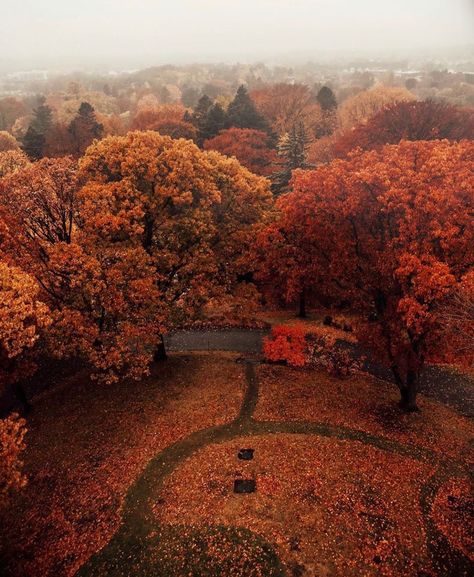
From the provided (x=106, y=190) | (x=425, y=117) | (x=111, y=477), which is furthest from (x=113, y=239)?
(x=425, y=117)

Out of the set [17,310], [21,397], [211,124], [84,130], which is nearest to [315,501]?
[17,310]

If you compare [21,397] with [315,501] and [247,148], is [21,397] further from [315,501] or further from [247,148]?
[247,148]

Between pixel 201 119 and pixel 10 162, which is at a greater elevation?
pixel 201 119

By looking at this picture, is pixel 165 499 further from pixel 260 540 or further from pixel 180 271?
pixel 180 271

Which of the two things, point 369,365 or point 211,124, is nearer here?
point 369,365

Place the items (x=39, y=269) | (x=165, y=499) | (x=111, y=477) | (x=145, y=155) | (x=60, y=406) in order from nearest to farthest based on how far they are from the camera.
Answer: (x=165, y=499), (x=111, y=477), (x=39, y=269), (x=145, y=155), (x=60, y=406)

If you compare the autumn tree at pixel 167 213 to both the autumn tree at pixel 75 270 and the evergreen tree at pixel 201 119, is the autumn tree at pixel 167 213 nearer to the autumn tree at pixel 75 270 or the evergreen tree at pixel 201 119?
the autumn tree at pixel 75 270
